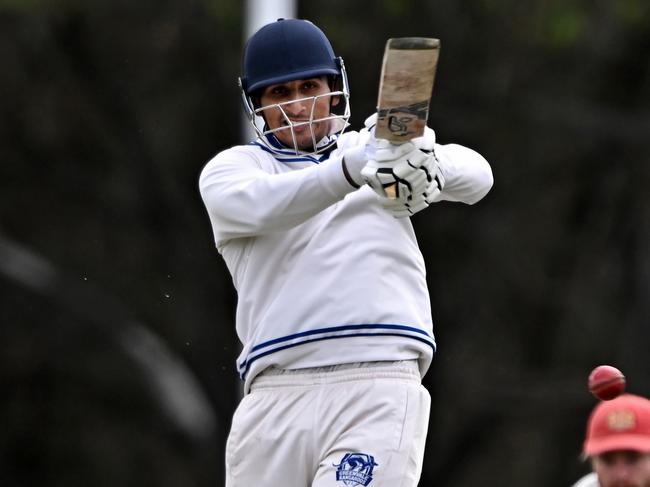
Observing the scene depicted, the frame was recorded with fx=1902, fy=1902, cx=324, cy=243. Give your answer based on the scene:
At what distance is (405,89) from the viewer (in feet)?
18.2

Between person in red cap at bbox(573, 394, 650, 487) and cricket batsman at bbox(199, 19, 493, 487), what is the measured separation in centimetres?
86

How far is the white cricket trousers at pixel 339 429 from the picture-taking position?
19.2 ft

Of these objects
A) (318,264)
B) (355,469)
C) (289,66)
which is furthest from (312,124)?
(355,469)

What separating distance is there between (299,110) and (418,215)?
11.9 meters

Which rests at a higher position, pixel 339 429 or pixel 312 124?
pixel 312 124

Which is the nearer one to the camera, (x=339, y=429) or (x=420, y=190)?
(x=420, y=190)

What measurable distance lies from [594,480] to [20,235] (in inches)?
577

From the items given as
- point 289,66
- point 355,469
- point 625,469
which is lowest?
point 625,469

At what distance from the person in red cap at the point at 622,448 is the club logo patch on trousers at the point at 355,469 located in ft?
3.74

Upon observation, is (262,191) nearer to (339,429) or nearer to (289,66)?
(289,66)

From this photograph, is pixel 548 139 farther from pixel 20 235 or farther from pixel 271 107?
pixel 271 107

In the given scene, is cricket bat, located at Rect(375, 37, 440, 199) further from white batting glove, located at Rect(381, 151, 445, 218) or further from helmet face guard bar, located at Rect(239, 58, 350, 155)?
helmet face guard bar, located at Rect(239, 58, 350, 155)

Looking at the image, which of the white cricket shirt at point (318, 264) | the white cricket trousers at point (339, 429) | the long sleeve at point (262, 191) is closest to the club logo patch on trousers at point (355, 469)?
the white cricket trousers at point (339, 429)

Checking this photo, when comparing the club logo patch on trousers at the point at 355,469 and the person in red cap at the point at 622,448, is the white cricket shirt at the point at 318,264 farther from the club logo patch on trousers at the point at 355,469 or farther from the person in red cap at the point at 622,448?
the person in red cap at the point at 622,448
